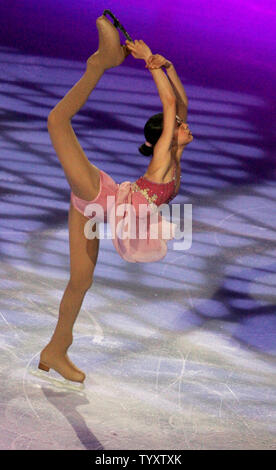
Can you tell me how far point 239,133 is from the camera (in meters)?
8.59

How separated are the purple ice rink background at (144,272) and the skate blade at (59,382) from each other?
1.0 inches

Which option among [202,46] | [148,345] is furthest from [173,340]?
[202,46]

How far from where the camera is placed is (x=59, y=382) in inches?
182

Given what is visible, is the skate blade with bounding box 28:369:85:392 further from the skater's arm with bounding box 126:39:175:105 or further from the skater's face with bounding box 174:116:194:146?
the skater's arm with bounding box 126:39:175:105

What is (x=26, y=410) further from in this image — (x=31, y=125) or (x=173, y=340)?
(x=31, y=125)

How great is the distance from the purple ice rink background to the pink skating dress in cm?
77

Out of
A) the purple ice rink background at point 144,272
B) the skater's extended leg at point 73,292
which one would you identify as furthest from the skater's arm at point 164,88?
the purple ice rink background at point 144,272

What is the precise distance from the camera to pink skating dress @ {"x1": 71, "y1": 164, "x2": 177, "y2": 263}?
4.23 meters

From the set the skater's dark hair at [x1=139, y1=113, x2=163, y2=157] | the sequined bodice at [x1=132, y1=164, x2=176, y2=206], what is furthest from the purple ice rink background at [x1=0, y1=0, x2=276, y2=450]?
the skater's dark hair at [x1=139, y1=113, x2=163, y2=157]

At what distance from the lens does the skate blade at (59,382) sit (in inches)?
181

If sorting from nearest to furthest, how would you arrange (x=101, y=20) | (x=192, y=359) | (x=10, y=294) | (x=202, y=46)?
(x=101, y=20) → (x=192, y=359) → (x=10, y=294) → (x=202, y=46)

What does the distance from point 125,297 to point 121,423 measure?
145 centimetres

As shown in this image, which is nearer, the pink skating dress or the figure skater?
the figure skater

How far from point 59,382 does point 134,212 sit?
972 millimetres
